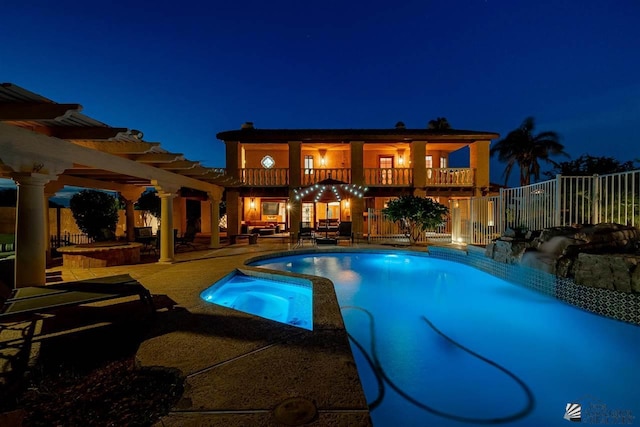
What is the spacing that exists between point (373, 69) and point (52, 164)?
56092 millimetres

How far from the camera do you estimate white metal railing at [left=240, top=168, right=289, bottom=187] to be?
55.3 ft

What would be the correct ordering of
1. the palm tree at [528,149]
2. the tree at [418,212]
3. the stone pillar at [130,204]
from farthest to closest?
1. the palm tree at [528,149]
2. the stone pillar at [130,204]
3. the tree at [418,212]

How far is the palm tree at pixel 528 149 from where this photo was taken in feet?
78.7

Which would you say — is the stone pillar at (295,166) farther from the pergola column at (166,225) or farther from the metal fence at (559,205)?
the metal fence at (559,205)

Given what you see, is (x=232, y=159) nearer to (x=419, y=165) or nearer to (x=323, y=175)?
(x=323, y=175)

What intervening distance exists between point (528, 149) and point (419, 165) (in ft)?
44.7

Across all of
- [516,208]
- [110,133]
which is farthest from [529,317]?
[110,133]

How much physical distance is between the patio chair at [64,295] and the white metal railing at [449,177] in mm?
15272

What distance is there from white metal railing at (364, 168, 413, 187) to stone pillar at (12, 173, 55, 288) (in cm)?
1394

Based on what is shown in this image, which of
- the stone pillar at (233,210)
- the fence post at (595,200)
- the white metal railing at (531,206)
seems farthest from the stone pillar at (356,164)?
the fence post at (595,200)

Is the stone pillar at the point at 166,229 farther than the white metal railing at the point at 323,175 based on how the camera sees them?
No

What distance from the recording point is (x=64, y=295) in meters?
3.79


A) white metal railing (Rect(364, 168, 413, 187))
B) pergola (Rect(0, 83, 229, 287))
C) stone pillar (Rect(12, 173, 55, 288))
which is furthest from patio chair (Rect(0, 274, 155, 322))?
white metal railing (Rect(364, 168, 413, 187))

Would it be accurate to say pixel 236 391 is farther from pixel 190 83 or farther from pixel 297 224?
pixel 190 83
